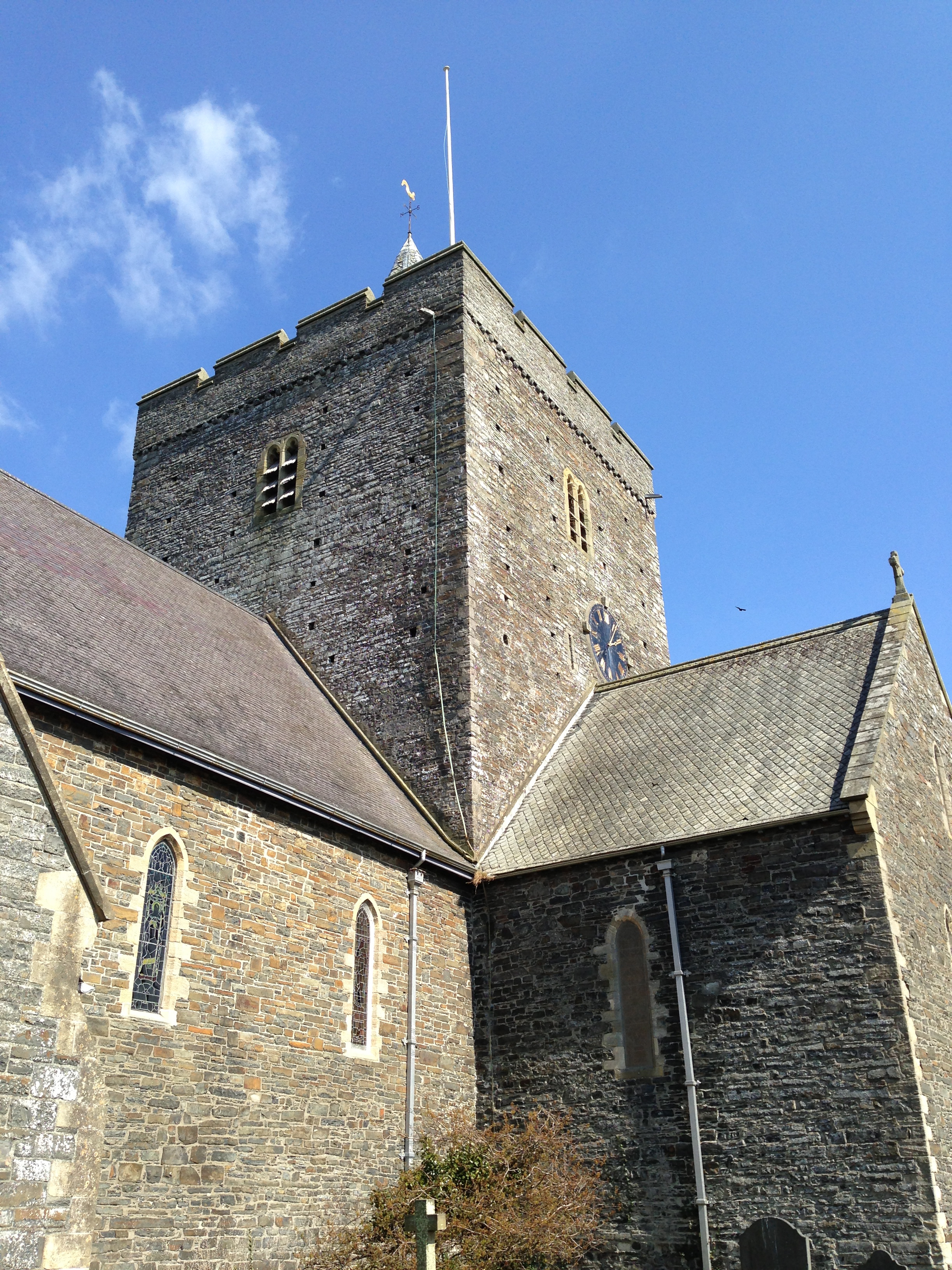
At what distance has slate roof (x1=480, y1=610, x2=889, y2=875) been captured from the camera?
14.9 m

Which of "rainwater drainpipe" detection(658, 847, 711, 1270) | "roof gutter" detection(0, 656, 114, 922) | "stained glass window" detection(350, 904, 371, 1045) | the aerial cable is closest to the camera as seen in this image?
"roof gutter" detection(0, 656, 114, 922)

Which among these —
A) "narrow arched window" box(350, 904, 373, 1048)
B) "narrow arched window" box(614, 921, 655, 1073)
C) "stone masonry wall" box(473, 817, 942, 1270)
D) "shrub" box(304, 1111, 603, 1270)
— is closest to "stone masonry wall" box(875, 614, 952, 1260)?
"stone masonry wall" box(473, 817, 942, 1270)

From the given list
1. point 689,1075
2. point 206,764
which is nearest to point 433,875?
point 689,1075

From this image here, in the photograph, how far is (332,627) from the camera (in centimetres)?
2011

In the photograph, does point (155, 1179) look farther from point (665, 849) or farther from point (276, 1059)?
point (665, 849)

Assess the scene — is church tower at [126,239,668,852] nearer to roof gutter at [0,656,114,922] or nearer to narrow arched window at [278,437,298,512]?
narrow arched window at [278,437,298,512]

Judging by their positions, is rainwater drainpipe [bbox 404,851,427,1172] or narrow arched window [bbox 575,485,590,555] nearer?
rainwater drainpipe [bbox 404,851,427,1172]

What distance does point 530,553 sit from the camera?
2120cm

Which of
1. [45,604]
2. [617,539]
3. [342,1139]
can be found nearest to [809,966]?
[342,1139]

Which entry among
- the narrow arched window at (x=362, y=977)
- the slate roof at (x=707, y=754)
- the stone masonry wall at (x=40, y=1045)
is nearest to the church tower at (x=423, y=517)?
the slate roof at (x=707, y=754)

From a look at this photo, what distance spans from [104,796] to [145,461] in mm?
14804

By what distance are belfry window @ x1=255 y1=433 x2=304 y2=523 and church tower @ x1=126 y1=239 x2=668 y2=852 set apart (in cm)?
4

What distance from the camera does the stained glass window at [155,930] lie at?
11172 mm

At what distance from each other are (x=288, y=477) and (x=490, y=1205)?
14110mm
